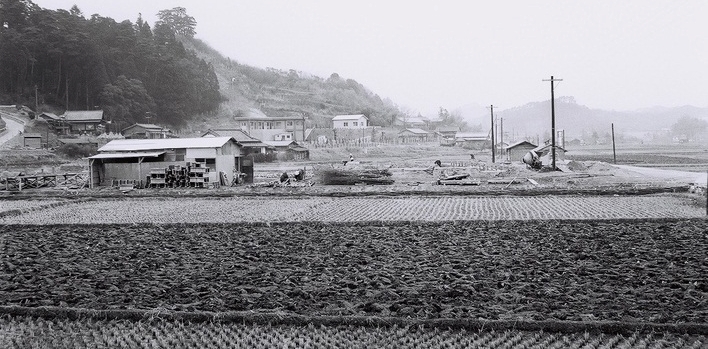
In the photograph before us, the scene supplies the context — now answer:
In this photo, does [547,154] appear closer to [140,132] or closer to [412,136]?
[140,132]

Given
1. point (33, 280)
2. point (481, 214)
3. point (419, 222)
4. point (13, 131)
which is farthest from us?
point (13, 131)

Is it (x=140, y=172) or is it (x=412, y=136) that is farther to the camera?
(x=412, y=136)

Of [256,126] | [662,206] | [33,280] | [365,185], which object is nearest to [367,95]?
[256,126]

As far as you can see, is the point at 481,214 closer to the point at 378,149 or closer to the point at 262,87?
the point at 378,149

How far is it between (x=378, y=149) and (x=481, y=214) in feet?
135

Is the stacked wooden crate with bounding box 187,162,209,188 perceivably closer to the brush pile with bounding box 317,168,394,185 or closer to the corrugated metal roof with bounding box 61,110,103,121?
the brush pile with bounding box 317,168,394,185

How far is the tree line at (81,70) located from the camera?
159 feet

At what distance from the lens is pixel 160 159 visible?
26.3 m

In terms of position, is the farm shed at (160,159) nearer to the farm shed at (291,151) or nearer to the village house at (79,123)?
the village house at (79,123)

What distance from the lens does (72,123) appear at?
147ft

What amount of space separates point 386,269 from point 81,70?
163 feet

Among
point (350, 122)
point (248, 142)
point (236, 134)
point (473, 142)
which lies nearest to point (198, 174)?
point (248, 142)

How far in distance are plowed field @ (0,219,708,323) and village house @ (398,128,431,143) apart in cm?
5911

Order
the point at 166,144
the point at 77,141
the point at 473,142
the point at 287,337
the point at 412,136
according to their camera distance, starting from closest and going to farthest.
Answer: the point at 287,337 → the point at 166,144 → the point at 77,141 → the point at 473,142 → the point at 412,136
